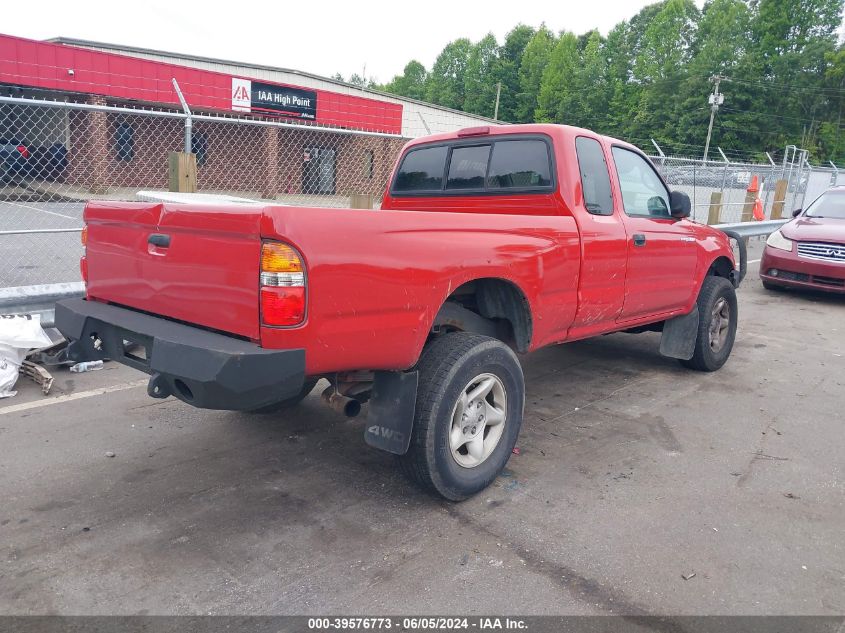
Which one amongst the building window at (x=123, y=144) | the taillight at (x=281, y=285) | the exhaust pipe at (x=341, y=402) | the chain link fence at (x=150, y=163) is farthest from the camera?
the building window at (x=123, y=144)

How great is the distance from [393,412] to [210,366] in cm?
88

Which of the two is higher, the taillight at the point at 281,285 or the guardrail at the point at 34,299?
the taillight at the point at 281,285

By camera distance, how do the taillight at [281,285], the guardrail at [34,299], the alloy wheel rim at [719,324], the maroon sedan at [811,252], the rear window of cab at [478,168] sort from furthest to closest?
1. the maroon sedan at [811,252]
2. the alloy wheel rim at [719,324]
3. the guardrail at [34,299]
4. the rear window of cab at [478,168]
5. the taillight at [281,285]

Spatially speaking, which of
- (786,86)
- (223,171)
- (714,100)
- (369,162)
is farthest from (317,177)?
(786,86)

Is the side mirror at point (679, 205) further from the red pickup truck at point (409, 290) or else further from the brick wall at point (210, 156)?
the brick wall at point (210, 156)

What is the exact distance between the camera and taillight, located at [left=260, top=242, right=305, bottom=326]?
2422mm

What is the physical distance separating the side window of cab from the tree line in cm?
5446

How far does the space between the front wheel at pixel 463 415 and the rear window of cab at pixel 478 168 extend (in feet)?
4.20

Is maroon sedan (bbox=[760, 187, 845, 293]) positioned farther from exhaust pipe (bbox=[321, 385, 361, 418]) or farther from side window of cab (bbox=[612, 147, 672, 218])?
exhaust pipe (bbox=[321, 385, 361, 418])

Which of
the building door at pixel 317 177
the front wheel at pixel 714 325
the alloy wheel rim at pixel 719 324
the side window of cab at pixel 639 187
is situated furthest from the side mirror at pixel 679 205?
the building door at pixel 317 177

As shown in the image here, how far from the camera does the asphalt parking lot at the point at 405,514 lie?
248 cm

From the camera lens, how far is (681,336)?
538 cm

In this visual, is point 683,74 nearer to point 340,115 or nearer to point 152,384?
point 340,115

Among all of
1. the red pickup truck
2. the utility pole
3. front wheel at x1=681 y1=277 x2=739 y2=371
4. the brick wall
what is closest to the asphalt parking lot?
the red pickup truck
